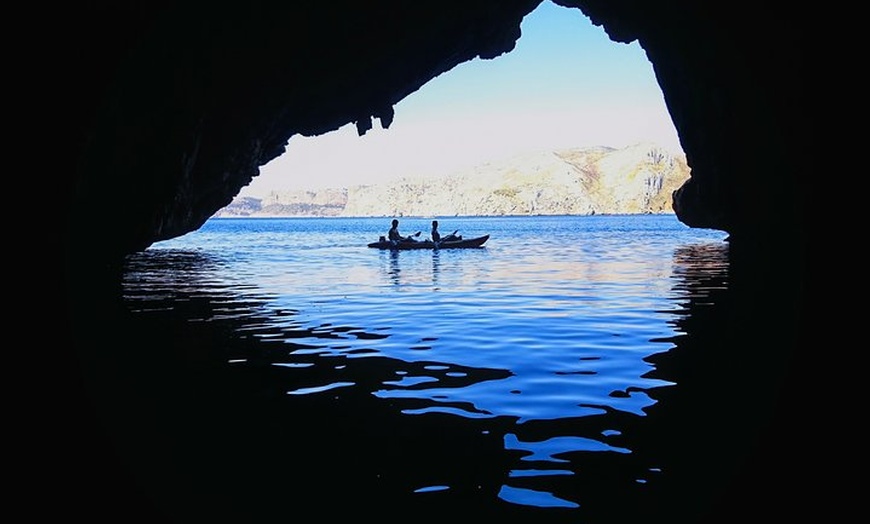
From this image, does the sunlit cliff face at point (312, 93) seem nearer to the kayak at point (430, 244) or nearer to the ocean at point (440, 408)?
the ocean at point (440, 408)

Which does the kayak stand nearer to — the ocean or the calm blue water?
the calm blue water

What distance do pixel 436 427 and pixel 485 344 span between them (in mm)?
5052

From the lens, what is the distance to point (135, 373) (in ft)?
32.2

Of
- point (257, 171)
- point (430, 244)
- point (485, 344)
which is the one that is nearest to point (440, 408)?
point (485, 344)

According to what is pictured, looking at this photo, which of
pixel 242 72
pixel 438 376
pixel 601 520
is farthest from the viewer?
pixel 242 72

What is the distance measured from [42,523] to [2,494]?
358 mm

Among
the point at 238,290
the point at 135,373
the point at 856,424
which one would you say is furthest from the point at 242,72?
the point at 856,424

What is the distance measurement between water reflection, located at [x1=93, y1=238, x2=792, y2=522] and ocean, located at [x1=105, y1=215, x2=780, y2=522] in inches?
1.0

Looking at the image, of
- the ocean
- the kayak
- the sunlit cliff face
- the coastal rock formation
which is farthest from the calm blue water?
the kayak

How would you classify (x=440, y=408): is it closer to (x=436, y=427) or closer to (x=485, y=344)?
(x=436, y=427)

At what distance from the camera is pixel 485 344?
11.7 metres

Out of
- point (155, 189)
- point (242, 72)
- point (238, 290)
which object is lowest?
point (238, 290)

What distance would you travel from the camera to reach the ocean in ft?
16.9

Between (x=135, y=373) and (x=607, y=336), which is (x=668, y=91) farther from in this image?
(x=135, y=373)
